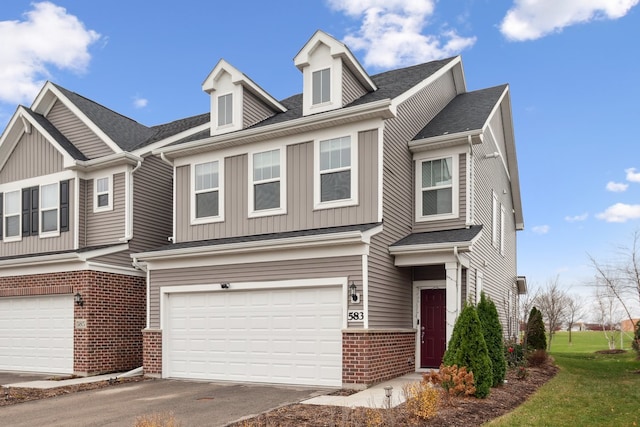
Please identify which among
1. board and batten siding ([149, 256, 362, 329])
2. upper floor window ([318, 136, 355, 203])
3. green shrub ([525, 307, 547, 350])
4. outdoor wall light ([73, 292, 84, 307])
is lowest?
green shrub ([525, 307, 547, 350])

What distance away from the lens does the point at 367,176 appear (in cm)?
1361

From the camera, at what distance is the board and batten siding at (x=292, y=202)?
13.6m

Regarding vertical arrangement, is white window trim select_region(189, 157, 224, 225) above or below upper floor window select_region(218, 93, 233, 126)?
below

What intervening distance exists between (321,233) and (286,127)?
9.79ft

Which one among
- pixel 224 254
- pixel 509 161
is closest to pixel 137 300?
pixel 224 254

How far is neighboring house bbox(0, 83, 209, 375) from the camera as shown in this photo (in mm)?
16812

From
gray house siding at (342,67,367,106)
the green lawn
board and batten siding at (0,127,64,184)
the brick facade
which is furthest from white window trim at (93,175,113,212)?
the green lawn

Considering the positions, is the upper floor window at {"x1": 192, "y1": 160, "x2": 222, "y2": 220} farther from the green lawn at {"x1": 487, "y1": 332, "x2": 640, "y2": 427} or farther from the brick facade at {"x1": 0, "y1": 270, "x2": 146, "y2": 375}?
the green lawn at {"x1": 487, "y1": 332, "x2": 640, "y2": 427}

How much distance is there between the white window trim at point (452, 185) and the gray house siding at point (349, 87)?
2.33m

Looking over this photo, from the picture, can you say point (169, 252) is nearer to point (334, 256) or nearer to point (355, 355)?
point (334, 256)

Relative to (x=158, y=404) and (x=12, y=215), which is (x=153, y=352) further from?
(x=12, y=215)

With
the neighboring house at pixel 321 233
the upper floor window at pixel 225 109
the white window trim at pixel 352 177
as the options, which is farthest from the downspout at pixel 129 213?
the white window trim at pixel 352 177

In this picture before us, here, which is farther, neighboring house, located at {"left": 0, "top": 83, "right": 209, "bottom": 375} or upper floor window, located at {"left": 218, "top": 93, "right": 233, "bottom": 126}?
neighboring house, located at {"left": 0, "top": 83, "right": 209, "bottom": 375}

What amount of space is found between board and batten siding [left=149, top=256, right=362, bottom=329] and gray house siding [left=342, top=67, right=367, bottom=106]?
417 centimetres
